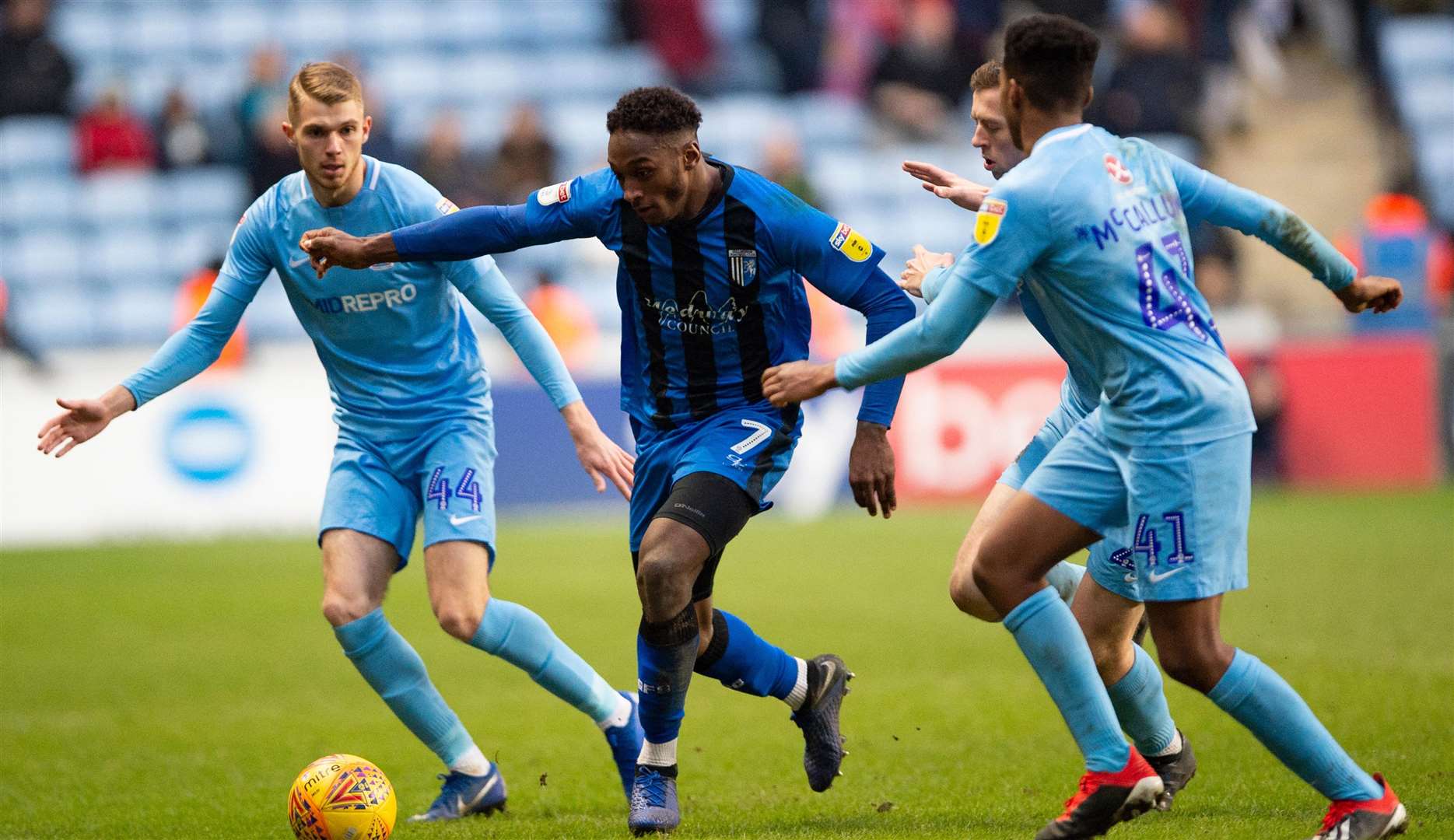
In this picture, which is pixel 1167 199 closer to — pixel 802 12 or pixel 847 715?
pixel 847 715

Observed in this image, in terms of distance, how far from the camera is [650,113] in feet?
16.7

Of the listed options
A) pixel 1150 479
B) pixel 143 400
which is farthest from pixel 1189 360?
pixel 143 400

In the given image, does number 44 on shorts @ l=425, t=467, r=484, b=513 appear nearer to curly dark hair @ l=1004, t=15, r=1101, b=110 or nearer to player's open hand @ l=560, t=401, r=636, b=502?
player's open hand @ l=560, t=401, r=636, b=502

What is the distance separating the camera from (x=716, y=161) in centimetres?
553

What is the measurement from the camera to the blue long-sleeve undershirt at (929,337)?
452cm

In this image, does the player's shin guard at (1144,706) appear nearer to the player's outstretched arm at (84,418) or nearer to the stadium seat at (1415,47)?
the player's outstretched arm at (84,418)

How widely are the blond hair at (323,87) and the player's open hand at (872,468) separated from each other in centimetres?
207

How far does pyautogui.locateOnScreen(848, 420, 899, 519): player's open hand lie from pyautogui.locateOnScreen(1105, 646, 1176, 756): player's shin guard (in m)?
0.99

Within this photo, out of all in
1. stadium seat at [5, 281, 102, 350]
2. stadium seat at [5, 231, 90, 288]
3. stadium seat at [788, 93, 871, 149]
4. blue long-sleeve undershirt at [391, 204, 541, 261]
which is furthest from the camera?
stadium seat at [788, 93, 871, 149]

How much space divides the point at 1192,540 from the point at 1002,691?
3739mm

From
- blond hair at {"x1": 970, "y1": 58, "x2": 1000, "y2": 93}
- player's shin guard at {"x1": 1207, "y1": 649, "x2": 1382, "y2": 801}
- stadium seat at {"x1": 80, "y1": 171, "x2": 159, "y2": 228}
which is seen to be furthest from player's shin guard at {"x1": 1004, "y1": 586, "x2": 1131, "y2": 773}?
stadium seat at {"x1": 80, "y1": 171, "x2": 159, "y2": 228}

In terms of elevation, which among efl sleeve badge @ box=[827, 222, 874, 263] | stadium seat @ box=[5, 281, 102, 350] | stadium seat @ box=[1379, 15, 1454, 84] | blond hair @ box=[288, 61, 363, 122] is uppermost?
blond hair @ box=[288, 61, 363, 122]

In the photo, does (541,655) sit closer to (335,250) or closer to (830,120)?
(335,250)

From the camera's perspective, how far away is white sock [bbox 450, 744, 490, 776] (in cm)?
593
